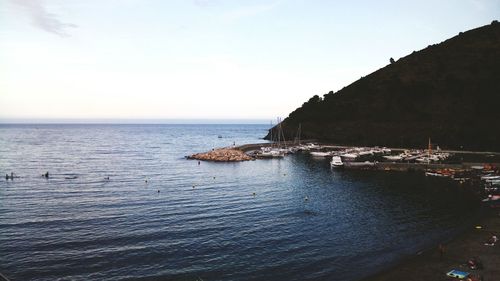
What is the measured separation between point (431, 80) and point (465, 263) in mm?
137287

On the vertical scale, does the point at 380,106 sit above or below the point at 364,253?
above

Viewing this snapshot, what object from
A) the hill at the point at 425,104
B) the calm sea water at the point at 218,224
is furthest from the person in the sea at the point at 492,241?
the hill at the point at 425,104

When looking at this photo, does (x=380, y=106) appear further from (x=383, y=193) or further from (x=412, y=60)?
(x=383, y=193)

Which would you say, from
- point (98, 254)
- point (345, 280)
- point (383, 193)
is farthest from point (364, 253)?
point (383, 193)

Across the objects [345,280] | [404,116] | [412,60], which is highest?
[412,60]

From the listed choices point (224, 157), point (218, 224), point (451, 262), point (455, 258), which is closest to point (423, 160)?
point (224, 157)

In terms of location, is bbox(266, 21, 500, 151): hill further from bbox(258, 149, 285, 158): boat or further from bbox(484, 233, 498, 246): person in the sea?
bbox(484, 233, 498, 246): person in the sea

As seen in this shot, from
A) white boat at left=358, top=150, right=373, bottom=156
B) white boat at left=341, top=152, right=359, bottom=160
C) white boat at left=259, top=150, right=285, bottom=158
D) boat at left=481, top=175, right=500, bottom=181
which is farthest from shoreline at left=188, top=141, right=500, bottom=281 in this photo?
white boat at left=259, top=150, right=285, bottom=158

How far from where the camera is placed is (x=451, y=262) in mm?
30359

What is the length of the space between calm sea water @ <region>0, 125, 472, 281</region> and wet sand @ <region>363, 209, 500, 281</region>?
1.71m

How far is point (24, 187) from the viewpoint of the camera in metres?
61.9

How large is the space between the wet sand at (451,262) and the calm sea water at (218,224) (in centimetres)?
171

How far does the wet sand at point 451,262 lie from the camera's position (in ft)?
91.6

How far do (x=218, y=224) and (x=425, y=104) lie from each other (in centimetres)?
12228
